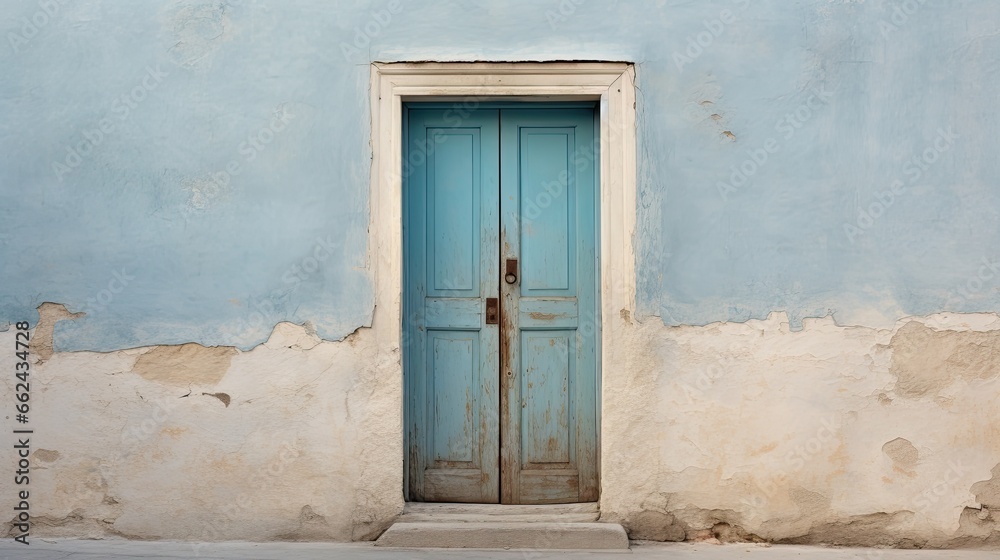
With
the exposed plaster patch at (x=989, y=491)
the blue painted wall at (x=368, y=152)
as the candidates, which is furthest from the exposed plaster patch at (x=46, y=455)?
the exposed plaster patch at (x=989, y=491)

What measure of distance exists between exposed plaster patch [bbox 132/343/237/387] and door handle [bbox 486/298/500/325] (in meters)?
1.19

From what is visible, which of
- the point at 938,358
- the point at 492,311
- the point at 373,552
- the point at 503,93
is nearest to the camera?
the point at 373,552

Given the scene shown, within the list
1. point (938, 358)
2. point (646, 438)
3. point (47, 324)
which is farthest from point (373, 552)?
point (938, 358)

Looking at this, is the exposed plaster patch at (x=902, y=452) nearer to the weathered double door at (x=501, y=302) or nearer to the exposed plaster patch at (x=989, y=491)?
the exposed plaster patch at (x=989, y=491)

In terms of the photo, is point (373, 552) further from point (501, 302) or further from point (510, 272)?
point (510, 272)

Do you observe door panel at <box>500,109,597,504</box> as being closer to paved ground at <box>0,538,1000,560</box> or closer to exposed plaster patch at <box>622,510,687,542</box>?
exposed plaster patch at <box>622,510,687,542</box>

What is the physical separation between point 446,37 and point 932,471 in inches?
117

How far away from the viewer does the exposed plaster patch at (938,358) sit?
3.65 meters

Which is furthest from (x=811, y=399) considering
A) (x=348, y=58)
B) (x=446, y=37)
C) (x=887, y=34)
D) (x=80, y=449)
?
(x=80, y=449)

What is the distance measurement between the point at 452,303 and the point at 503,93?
1027mm

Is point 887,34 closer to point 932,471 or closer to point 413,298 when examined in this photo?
point 932,471

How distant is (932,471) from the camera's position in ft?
12.0

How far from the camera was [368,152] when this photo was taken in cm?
373

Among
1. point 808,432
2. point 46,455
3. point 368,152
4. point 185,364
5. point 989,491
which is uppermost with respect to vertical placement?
point 368,152
